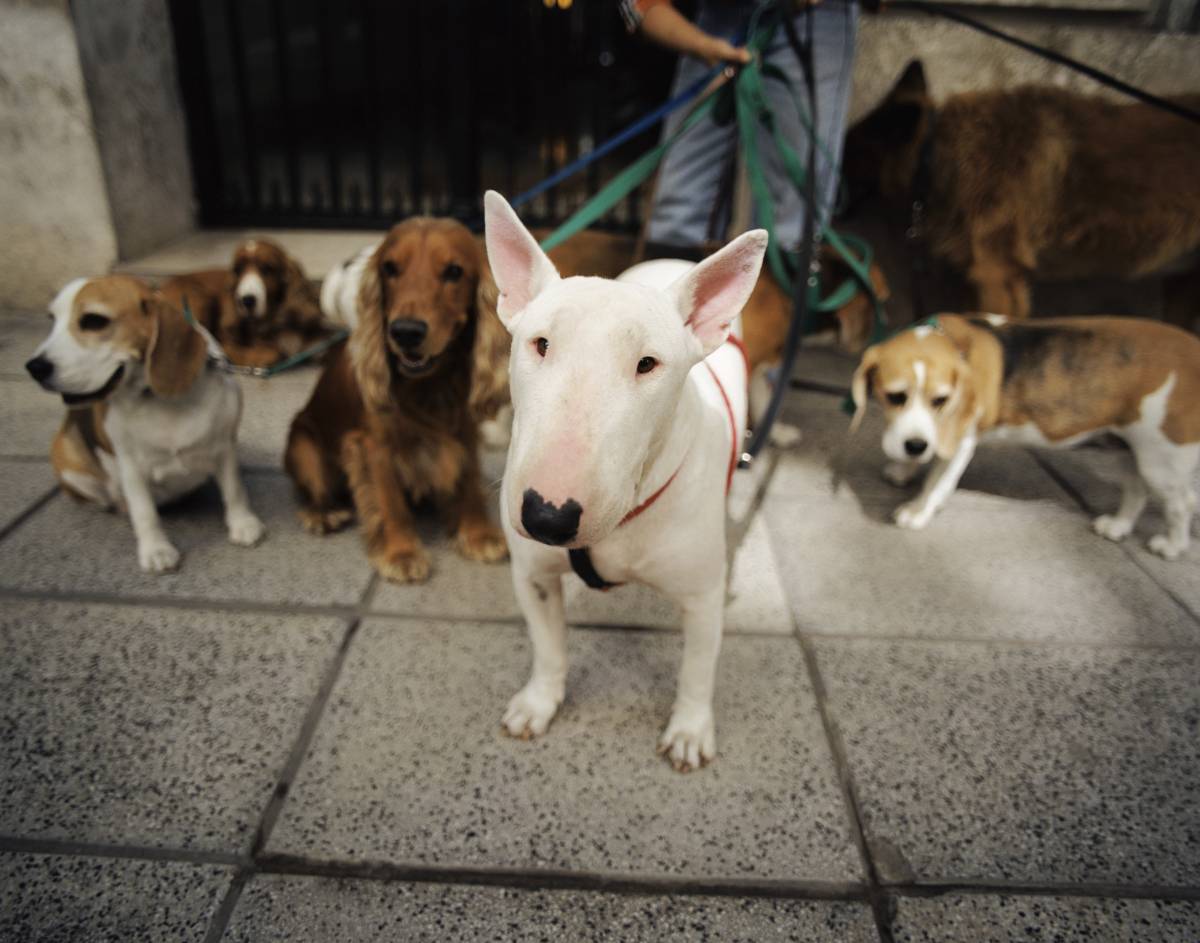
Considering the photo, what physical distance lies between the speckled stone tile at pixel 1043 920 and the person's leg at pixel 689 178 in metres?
3.09

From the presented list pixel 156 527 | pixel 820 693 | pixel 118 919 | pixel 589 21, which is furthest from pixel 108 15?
pixel 820 693

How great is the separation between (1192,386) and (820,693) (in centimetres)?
195

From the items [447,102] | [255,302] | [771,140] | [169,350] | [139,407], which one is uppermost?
[771,140]

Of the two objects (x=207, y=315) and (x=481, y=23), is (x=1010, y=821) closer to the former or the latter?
(x=207, y=315)

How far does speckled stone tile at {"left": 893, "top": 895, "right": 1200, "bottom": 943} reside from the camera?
1.89 meters

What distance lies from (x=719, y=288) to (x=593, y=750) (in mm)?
1395

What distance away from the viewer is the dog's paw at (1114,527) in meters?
3.50

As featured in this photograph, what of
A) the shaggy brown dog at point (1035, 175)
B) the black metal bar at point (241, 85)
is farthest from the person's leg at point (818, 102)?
the black metal bar at point (241, 85)

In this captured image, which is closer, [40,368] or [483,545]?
[40,368]

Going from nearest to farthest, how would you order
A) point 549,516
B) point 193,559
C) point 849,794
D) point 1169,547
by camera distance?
point 549,516 < point 849,794 < point 193,559 < point 1169,547

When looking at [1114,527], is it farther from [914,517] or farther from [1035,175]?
[1035,175]

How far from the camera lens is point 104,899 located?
1.89 metres

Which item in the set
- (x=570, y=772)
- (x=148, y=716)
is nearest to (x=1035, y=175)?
(x=570, y=772)

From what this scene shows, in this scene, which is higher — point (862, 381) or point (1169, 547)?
point (862, 381)
